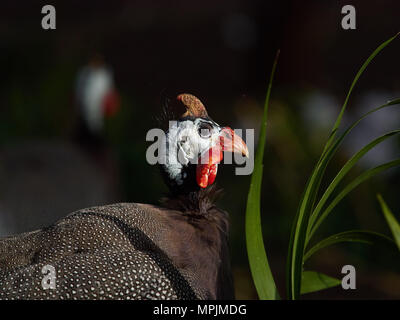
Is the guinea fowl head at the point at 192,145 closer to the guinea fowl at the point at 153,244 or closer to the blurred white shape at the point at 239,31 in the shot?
the guinea fowl at the point at 153,244

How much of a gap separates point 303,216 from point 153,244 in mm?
644

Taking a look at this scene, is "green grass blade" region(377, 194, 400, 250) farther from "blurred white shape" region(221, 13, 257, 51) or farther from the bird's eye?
"blurred white shape" region(221, 13, 257, 51)

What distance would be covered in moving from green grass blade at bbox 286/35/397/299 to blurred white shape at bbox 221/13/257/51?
16.5 ft

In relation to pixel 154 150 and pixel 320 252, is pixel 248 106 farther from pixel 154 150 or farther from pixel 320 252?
pixel 154 150

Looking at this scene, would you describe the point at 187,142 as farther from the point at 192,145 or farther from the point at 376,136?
the point at 376,136

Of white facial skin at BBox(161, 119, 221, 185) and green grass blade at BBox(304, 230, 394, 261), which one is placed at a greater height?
white facial skin at BBox(161, 119, 221, 185)

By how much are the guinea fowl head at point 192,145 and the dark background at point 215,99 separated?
12cm

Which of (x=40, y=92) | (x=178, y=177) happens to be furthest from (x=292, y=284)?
(x=40, y=92)

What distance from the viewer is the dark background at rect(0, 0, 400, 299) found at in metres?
4.47

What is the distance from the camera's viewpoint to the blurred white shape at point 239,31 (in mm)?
6695

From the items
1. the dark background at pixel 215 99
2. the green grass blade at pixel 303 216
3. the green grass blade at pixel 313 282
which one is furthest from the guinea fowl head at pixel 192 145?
the green grass blade at pixel 303 216

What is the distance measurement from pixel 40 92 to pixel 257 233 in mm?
5181

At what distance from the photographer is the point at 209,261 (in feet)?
7.16

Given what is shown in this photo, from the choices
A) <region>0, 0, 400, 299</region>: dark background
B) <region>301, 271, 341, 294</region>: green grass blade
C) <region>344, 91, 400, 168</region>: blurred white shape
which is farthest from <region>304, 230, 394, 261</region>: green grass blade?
<region>344, 91, 400, 168</region>: blurred white shape
